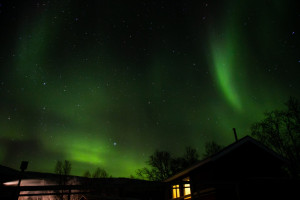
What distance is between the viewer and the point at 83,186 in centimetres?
620

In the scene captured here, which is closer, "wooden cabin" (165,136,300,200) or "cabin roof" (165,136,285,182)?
"wooden cabin" (165,136,300,200)

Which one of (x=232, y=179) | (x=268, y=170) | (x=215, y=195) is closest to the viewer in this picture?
(x=215, y=195)

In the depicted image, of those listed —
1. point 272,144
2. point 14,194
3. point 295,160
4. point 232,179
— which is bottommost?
point 14,194

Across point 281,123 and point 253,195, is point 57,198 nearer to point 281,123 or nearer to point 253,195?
point 253,195

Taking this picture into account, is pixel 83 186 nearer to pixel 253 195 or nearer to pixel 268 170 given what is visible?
pixel 253 195

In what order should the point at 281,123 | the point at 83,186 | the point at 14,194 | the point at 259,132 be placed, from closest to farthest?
the point at 14,194 < the point at 83,186 < the point at 281,123 < the point at 259,132

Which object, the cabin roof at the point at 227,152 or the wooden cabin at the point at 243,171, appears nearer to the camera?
the wooden cabin at the point at 243,171

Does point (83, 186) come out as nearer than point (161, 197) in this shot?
Yes

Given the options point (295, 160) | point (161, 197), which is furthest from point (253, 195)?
point (295, 160)

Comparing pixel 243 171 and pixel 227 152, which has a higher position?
pixel 227 152

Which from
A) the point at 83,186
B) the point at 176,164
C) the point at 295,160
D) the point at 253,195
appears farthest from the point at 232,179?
the point at 176,164

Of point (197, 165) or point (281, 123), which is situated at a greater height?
point (281, 123)

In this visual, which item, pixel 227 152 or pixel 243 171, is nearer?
pixel 227 152

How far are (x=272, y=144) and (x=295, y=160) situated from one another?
3362mm
